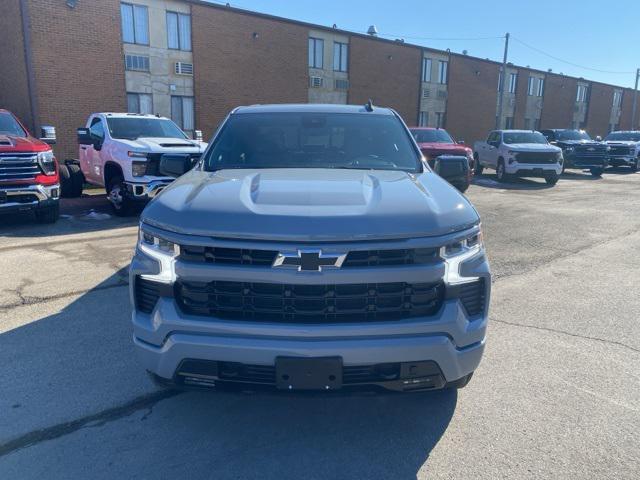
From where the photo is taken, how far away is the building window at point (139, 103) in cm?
2030

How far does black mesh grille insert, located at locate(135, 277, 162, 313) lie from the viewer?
8.28ft

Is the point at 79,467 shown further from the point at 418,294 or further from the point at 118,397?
the point at 418,294

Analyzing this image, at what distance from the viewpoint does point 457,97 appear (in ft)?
115

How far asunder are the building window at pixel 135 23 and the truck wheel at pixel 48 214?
43.8 ft

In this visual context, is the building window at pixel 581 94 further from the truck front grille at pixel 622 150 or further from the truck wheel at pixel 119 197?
the truck wheel at pixel 119 197

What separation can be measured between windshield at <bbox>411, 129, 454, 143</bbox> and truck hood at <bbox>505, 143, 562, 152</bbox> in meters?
2.53

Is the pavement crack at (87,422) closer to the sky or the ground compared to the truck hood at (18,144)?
closer to the ground

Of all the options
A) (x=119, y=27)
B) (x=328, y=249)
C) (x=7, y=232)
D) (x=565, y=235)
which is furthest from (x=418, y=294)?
(x=119, y=27)

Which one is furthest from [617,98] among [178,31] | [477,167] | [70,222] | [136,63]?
[70,222]

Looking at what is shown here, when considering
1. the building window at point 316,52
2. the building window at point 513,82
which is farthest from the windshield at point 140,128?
the building window at point 513,82

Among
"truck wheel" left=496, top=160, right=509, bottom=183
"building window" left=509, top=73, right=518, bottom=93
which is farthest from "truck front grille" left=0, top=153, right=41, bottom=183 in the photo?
"building window" left=509, top=73, right=518, bottom=93

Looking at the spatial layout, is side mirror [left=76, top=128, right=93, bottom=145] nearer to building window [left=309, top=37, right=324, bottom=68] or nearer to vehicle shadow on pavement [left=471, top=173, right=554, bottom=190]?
vehicle shadow on pavement [left=471, top=173, right=554, bottom=190]

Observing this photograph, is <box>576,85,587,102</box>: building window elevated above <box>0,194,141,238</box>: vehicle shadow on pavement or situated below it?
above

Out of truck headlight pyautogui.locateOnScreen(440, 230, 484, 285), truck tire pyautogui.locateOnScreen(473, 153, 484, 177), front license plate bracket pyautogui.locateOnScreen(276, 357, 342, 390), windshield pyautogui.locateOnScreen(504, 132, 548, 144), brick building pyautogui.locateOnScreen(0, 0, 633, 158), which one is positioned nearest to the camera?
front license plate bracket pyautogui.locateOnScreen(276, 357, 342, 390)
